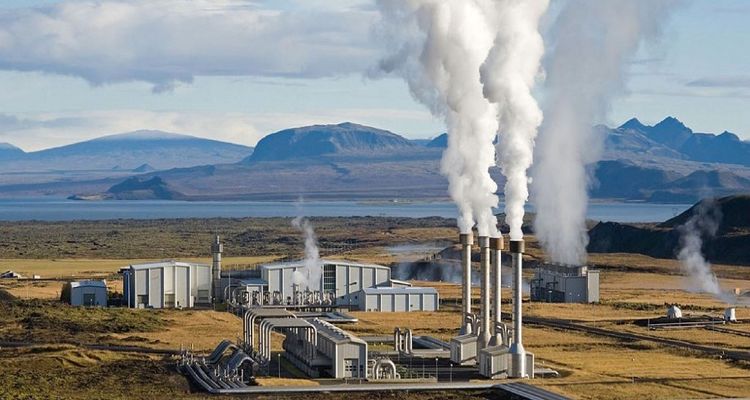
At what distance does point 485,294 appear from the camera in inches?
2689

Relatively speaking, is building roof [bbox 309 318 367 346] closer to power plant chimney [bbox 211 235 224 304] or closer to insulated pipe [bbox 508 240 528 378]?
insulated pipe [bbox 508 240 528 378]

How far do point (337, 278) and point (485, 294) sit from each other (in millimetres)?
36621

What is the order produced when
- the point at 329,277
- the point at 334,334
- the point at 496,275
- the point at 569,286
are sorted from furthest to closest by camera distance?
the point at 569,286
the point at 329,277
the point at 496,275
the point at 334,334

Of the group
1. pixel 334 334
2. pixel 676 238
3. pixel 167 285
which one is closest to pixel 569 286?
pixel 167 285

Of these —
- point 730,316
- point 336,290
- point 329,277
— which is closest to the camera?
point 730,316

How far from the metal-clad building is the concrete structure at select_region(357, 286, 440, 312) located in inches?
111

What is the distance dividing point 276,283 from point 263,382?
43.3 meters

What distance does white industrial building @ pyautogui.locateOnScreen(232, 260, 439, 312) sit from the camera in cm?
9931

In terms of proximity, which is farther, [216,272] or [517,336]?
[216,272]

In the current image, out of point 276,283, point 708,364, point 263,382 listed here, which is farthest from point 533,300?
point 263,382

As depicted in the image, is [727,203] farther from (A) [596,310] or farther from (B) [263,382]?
(B) [263,382]

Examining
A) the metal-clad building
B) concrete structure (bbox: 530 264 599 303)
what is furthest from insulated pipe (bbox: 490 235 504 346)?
concrete structure (bbox: 530 264 599 303)

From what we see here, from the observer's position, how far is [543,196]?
7362 inches

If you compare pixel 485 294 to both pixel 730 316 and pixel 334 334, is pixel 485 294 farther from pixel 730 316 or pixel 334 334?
pixel 730 316
